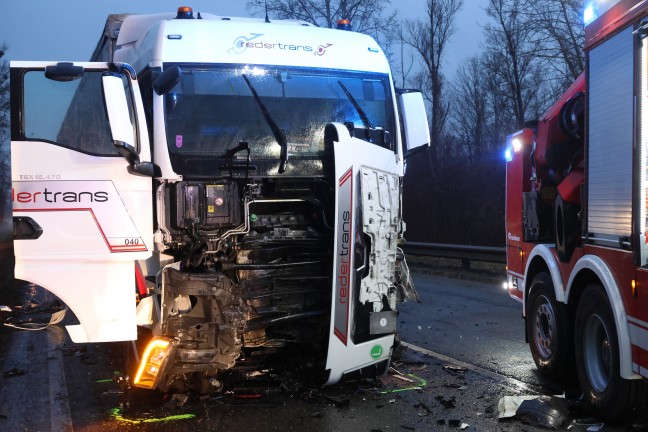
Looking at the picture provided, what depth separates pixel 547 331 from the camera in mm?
6422

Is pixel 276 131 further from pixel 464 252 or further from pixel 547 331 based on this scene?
pixel 464 252

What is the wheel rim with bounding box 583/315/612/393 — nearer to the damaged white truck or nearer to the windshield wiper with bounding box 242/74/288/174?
the damaged white truck

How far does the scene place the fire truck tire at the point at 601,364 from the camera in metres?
4.70

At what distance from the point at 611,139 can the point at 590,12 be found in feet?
3.61

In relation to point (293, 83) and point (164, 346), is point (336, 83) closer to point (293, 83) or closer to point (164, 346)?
point (293, 83)

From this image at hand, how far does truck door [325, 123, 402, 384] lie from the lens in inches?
212

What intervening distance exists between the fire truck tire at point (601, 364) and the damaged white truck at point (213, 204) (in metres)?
1.56

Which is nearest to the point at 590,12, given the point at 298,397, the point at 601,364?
the point at 601,364

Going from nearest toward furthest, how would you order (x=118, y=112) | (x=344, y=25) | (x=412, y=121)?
(x=118, y=112) → (x=412, y=121) → (x=344, y=25)

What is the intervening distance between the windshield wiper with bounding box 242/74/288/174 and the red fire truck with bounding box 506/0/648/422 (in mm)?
2468

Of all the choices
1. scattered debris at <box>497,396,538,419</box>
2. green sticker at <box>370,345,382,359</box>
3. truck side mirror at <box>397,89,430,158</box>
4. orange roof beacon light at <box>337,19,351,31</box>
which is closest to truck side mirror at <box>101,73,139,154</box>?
green sticker at <box>370,345,382,359</box>

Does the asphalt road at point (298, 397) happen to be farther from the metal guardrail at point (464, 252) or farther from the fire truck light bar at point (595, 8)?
the metal guardrail at point (464, 252)

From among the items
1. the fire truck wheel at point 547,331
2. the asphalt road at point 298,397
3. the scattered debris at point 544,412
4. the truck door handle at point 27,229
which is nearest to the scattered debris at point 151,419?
the asphalt road at point 298,397

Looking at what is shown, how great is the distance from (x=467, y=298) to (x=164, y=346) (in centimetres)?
780
